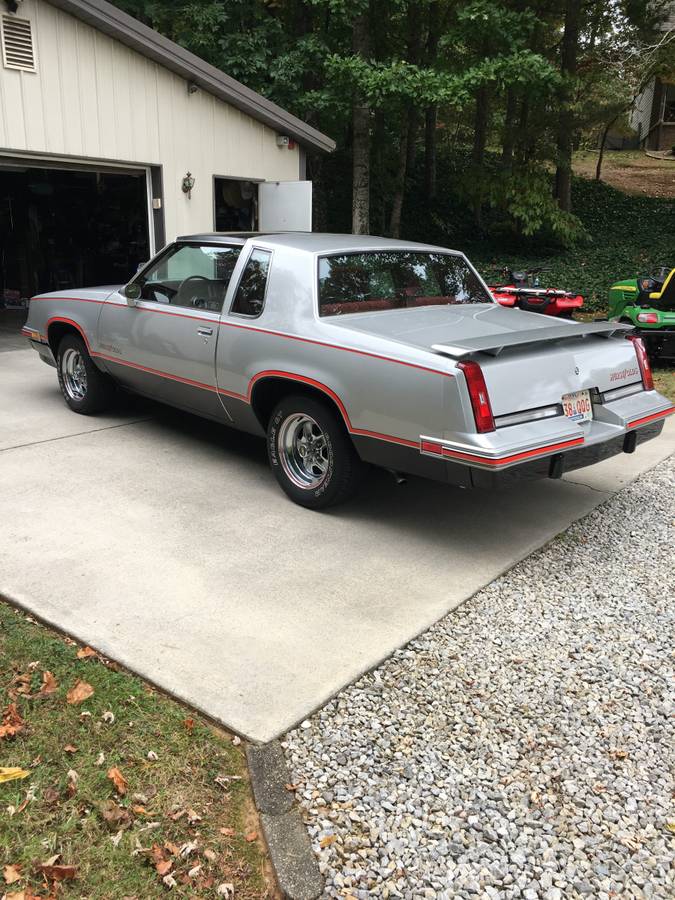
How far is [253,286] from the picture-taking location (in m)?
5.24

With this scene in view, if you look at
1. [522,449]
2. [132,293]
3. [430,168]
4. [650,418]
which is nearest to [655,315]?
[650,418]

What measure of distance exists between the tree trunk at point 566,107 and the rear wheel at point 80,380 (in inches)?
535

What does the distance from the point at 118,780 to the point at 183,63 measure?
33.6 feet

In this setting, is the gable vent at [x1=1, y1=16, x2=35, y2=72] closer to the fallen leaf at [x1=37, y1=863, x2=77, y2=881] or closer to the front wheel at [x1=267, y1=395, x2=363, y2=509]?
the front wheel at [x1=267, y1=395, x2=363, y2=509]

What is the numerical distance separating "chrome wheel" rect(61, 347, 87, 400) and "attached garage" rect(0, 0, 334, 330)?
3.83m

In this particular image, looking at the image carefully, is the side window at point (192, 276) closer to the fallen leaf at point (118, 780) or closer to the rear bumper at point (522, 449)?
the rear bumper at point (522, 449)

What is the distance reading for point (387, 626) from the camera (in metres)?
3.66

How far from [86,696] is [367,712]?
1.11m

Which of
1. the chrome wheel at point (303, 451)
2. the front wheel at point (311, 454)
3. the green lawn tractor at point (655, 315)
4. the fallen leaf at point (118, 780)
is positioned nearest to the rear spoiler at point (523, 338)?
the front wheel at point (311, 454)

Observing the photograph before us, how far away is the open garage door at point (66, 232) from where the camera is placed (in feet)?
47.9

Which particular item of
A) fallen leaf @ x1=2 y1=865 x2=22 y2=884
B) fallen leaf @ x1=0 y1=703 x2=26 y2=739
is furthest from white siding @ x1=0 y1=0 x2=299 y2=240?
fallen leaf @ x1=2 y1=865 x2=22 y2=884

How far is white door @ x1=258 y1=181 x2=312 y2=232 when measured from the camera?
12.1m

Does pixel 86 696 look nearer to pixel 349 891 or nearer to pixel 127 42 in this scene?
pixel 349 891

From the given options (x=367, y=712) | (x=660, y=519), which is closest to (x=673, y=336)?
(x=660, y=519)
